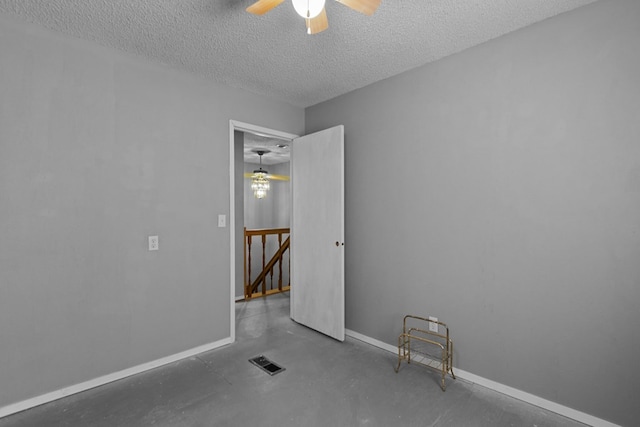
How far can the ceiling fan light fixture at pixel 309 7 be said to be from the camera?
1.40 m

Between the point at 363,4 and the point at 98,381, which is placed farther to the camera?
the point at 98,381

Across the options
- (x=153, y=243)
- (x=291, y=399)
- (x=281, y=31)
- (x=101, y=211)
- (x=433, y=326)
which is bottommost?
(x=291, y=399)

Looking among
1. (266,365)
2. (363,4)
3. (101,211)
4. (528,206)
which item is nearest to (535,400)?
(528,206)

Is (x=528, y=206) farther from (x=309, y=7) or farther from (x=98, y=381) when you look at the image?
(x=98, y=381)

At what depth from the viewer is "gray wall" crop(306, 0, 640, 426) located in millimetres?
1747

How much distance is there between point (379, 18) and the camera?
6.37 ft

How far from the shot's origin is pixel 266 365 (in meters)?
2.54

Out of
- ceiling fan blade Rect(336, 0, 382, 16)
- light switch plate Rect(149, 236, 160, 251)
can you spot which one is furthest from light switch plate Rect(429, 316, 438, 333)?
light switch plate Rect(149, 236, 160, 251)

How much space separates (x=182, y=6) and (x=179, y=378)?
2.59m

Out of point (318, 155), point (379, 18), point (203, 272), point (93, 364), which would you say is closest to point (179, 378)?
point (93, 364)

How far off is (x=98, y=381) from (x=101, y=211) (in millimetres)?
1252

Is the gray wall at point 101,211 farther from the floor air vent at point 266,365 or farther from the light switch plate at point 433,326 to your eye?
the light switch plate at point 433,326

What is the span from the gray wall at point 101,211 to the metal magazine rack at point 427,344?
170 centimetres

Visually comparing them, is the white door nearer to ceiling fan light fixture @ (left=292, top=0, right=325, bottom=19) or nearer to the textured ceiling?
the textured ceiling
